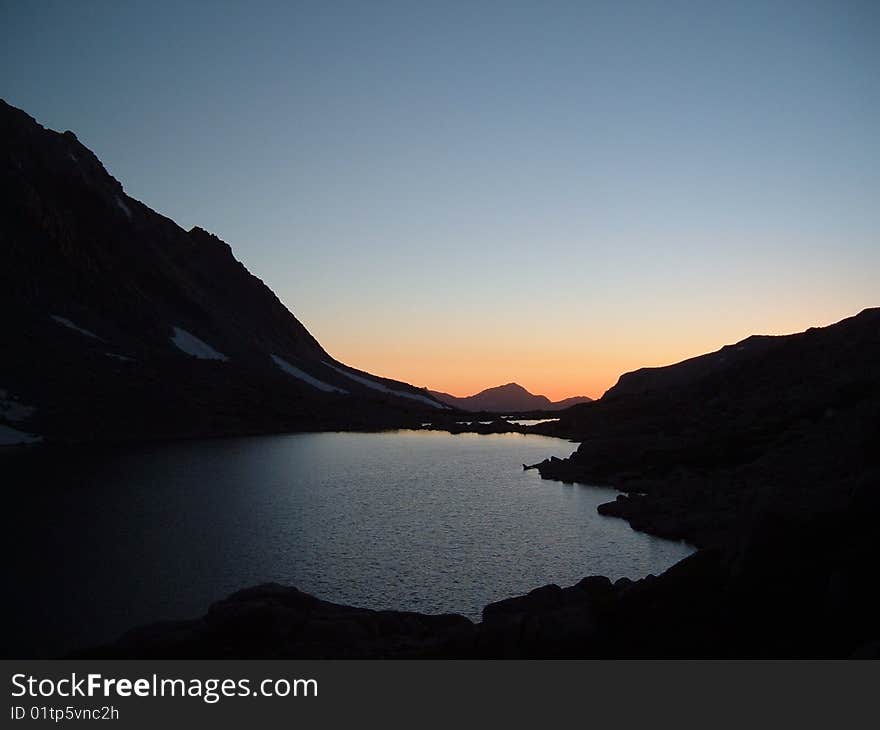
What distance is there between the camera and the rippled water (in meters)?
34.9

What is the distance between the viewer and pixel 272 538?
160 ft

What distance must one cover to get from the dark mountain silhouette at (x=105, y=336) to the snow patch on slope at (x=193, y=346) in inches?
17.8

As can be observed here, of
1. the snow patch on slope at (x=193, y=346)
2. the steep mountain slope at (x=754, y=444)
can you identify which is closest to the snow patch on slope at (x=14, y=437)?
the snow patch on slope at (x=193, y=346)

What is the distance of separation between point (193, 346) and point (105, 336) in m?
26.3

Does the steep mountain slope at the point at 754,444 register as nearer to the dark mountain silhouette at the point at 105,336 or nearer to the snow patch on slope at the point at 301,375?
the dark mountain silhouette at the point at 105,336

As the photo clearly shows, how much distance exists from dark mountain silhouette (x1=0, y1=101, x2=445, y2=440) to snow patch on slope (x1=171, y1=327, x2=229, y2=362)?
453mm

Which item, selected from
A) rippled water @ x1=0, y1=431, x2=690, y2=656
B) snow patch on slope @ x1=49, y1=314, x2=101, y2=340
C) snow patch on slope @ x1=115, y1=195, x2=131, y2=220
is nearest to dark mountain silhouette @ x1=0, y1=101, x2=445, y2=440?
snow patch on slope @ x1=49, y1=314, x2=101, y2=340

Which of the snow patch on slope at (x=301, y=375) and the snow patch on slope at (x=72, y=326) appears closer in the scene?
the snow patch on slope at (x=72, y=326)

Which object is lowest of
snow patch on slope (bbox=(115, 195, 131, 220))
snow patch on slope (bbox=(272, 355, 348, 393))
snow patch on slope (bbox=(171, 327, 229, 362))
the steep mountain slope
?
the steep mountain slope

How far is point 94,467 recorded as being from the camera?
3147 inches

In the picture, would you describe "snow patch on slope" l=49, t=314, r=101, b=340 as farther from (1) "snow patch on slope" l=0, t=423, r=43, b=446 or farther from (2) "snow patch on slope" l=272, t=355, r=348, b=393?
(2) "snow patch on slope" l=272, t=355, r=348, b=393

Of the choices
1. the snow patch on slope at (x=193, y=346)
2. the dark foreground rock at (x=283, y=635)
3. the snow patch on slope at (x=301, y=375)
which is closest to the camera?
the dark foreground rock at (x=283, y=635)

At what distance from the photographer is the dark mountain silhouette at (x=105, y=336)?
368 feet

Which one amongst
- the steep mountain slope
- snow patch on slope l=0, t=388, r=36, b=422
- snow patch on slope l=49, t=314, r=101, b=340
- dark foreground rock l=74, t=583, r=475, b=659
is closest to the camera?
dark foreground rock l=74, t=583, r=475, b=659
